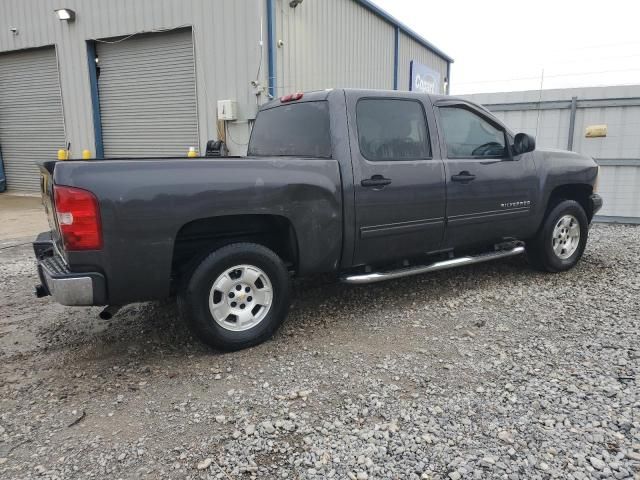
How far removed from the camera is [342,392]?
9.84 ft

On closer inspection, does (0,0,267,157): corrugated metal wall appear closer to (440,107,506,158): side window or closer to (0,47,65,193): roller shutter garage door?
(0,47,65,193): roller shutter garage door

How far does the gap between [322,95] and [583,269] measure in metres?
3.87

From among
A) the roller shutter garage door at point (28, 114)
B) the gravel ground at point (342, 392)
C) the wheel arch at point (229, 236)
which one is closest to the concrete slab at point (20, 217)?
the roller shutter garage door at point (28, 114)

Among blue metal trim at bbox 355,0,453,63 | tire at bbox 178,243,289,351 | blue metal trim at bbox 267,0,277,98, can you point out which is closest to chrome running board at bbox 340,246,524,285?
tire at bbox 178,243,289,351

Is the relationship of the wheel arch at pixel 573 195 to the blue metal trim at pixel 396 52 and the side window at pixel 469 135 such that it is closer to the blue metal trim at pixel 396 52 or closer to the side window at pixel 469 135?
the side window at pixel 469 135

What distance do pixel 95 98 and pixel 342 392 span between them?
35.4 ft

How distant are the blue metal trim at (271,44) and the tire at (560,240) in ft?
18.9

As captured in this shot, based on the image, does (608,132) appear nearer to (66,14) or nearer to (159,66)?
(159,66)

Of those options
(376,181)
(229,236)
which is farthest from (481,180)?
(229,236)

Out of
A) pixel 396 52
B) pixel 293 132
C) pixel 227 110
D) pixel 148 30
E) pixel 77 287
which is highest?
pixel 396 52

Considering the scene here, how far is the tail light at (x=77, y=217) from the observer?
2900 mm

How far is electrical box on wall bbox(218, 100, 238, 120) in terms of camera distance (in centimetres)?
930

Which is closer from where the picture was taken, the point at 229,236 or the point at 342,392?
the point at 342,392

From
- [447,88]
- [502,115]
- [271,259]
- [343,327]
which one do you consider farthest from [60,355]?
[447,88]
